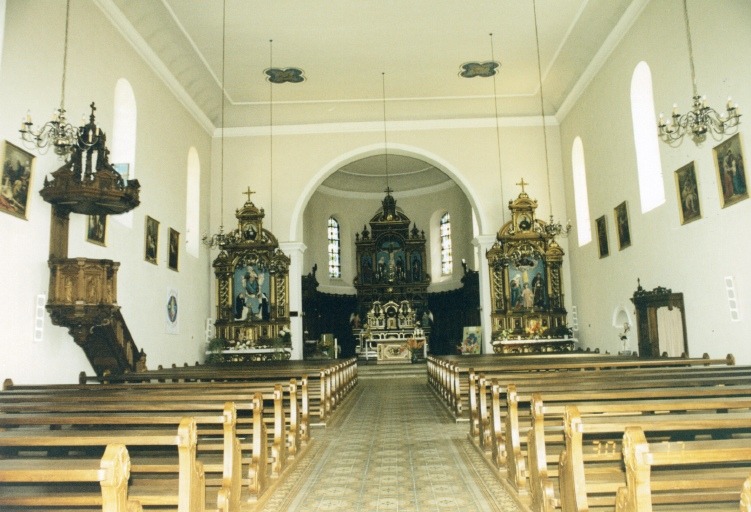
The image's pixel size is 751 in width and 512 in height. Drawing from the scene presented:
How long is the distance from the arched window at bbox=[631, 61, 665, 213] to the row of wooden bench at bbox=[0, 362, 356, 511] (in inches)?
312

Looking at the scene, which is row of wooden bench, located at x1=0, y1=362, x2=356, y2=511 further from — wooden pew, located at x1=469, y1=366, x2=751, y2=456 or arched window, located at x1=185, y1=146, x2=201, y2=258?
arched window, located at x1=185, y1=146, x2=201, y2=258

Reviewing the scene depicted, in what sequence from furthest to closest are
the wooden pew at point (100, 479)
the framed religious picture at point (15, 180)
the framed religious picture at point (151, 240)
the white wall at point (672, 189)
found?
the framed religious picture at point (151, 240) → the white wall at point (672, 189) → the framed religious picture at point (15, 180) → the wooden pew at point (100, 479)

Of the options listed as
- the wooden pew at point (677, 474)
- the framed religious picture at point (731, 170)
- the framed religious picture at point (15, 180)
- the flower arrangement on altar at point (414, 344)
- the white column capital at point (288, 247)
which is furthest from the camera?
the flower arrangement on altar at point (414, 344)

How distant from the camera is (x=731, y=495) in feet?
10.7

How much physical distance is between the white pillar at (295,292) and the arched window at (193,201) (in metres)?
2.30

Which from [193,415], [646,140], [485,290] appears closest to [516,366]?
[193,415]

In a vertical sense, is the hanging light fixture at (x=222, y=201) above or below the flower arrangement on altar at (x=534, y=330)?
above

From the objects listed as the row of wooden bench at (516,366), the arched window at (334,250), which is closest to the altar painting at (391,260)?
the arched window at (334,250)

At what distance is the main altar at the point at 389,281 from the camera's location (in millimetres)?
21984

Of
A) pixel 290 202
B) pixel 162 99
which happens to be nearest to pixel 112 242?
pixel 162 99

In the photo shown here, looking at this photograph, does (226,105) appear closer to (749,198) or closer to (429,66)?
(429,66)

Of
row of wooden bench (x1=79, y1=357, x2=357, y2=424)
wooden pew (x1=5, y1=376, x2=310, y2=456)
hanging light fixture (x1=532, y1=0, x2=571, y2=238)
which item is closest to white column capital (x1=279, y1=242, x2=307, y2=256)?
hanging light fixture (x1=532, y1=0, x2=571, y2=238)

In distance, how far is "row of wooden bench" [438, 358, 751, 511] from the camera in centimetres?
317

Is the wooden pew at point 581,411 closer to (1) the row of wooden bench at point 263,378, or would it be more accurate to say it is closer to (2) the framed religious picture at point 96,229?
(1) the row of wooden bench at point 263,378
